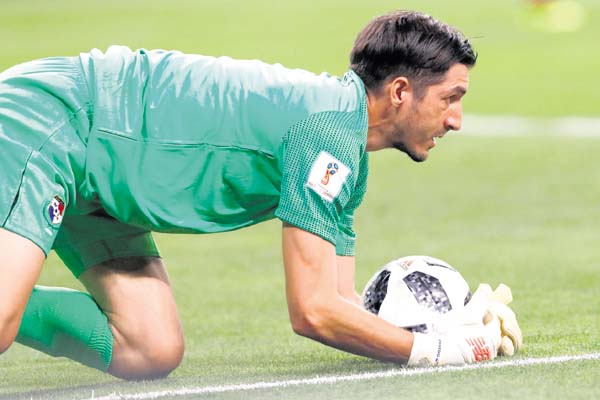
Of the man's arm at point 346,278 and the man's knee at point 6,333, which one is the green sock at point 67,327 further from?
the man's arm at point 346,278

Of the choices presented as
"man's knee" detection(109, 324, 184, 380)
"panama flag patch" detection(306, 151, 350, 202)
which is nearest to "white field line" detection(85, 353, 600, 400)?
"man's knee" detection(109, 324, 184, 380)

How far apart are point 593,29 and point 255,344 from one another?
2097 centimetres

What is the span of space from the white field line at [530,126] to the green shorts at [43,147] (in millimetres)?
11324

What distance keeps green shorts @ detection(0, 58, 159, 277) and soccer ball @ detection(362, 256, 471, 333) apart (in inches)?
50.4

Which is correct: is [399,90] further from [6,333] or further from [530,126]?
[530,126]

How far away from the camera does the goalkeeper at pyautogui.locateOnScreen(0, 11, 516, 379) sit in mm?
5246

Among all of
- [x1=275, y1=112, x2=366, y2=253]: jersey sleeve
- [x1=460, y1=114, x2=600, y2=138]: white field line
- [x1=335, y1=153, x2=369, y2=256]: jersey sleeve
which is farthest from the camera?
[x1=460, y1=114, x2=600, y2=138]: white field line

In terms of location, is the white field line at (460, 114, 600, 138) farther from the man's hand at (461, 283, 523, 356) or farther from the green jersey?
the green jersey

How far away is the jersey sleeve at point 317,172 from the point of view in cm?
519

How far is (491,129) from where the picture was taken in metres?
17.1

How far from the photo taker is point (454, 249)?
1022 cm

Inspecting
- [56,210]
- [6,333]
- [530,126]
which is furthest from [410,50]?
[530,126]

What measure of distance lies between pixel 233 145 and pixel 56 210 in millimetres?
735

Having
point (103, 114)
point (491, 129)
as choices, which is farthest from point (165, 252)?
point (491, 129)
